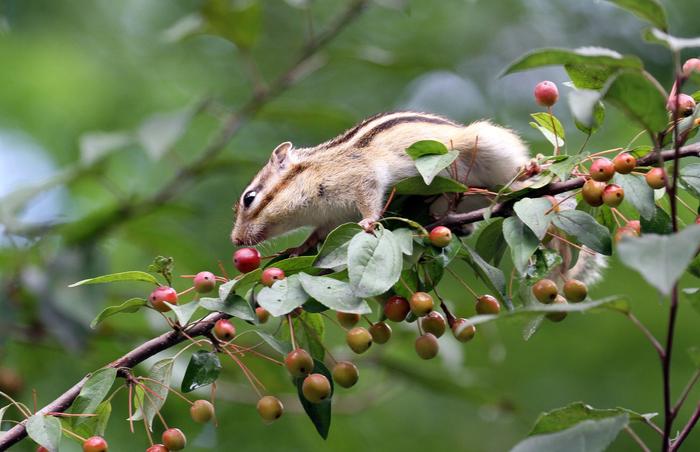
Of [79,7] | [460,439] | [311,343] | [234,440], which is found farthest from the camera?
[79,7]

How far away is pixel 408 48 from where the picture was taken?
30.8 ft

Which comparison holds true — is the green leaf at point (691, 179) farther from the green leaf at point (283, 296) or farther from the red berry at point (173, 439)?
the red berry at point (173, 439)

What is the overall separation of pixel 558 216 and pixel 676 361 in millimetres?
5257

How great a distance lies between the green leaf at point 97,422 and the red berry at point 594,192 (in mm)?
1309

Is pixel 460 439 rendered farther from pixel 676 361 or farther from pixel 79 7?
pixel 79 7

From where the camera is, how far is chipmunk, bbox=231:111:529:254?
3.22 m

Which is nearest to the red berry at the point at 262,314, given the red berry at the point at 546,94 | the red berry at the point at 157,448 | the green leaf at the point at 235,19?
the red berry at the point at 157,448

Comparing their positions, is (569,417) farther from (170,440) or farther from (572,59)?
(170,440)

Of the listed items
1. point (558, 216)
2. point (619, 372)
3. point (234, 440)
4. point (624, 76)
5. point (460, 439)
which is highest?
point (624, 76)

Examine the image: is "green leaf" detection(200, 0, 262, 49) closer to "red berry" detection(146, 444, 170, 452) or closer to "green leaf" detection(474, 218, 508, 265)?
"green leaf" detection(474, 218, 508, 265)

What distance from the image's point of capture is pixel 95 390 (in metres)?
2.17

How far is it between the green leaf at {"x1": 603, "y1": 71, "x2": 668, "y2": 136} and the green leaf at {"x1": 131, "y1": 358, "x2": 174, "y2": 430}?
128cm

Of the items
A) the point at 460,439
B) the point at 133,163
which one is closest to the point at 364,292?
the point at 460,439

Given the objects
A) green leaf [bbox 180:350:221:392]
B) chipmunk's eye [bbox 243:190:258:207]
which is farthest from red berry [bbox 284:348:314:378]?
chipmunk's eye [bbox 243:190:258:207]
